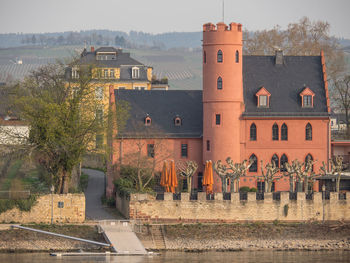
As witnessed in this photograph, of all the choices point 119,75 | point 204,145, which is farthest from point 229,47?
point 119,75

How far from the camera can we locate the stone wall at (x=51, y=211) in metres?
68.8

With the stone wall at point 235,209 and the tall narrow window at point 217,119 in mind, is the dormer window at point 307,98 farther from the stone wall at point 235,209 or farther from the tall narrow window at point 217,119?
the stone wall at point 235,209

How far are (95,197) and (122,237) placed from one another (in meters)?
16.1

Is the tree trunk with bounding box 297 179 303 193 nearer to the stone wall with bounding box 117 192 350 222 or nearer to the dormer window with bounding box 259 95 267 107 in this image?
the stone wall with bounding box 117 192 350 222

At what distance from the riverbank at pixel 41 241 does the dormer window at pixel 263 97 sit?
20963 millimetres

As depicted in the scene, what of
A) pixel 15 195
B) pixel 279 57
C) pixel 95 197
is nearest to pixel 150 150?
pixel 95 197

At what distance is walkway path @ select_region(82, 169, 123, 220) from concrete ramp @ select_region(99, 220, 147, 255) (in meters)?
3.28

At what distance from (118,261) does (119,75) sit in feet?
217

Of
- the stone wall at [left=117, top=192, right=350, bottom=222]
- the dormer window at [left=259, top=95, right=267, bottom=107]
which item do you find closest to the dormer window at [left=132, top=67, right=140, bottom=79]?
the dormer window at [left=259, top=95, right=267, bottom=107]

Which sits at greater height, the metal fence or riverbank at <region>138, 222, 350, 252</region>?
the metal fence

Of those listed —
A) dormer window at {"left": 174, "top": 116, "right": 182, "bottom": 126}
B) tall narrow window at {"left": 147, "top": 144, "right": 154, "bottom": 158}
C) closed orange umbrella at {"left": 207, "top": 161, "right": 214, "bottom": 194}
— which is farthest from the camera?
dormer window at {"left": 174, "top": 116, "right": 182, "bottom": 126}

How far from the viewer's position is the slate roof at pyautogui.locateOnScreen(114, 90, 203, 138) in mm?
83312

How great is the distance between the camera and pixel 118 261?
61.8m

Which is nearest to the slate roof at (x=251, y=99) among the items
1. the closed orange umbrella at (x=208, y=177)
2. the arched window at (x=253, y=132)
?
the arched window at (x=253, y=132)
